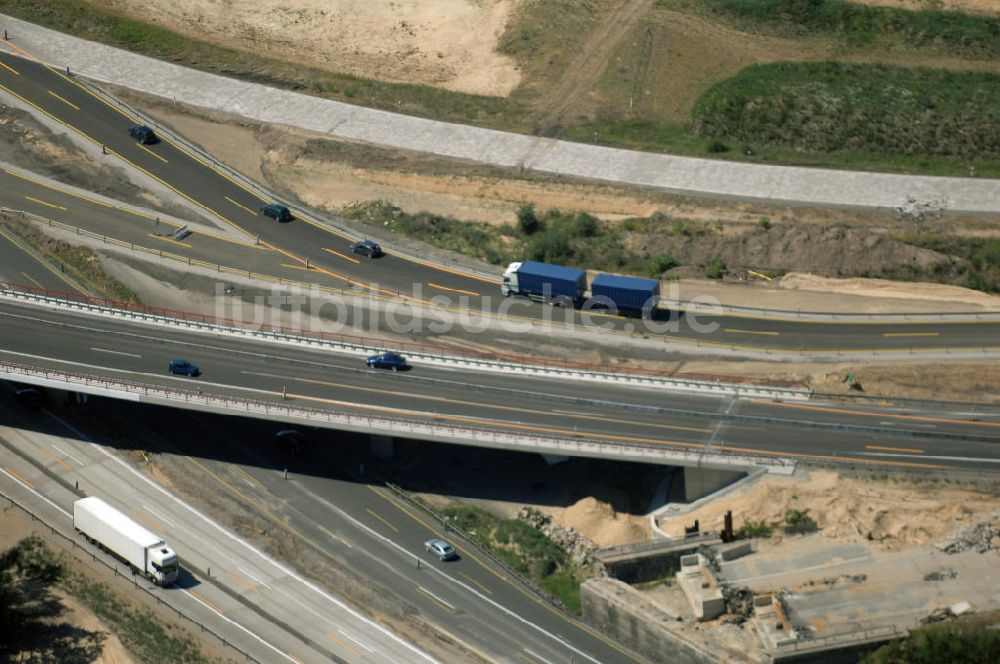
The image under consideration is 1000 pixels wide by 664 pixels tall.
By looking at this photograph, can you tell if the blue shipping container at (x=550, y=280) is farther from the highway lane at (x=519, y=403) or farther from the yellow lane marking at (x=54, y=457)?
the yellow lane marking at (x=54, y=457)

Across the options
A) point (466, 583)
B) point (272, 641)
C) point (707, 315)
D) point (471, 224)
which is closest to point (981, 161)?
point (707, 315)

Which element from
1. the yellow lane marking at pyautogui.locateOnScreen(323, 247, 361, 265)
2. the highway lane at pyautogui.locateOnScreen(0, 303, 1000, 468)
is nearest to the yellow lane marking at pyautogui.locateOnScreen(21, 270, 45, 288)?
the highway lane at pyautogui.locateOnScreen(0, 303, 1000, 468)

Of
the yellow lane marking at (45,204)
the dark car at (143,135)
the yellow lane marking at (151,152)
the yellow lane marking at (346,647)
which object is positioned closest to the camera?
the yellow lane marking at (346,647)

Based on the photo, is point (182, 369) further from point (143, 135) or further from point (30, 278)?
point (143, 135)

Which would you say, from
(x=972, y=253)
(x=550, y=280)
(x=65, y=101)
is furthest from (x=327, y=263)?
(x=972, y=253)

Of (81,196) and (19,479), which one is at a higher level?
(81,196)

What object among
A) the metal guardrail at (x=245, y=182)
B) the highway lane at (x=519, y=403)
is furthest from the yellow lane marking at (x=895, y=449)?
the metal guardrail at (x=245, y=182)

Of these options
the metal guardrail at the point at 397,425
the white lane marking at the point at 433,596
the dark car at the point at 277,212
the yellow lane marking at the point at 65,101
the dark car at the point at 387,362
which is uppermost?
the yellow lane marking at the point at 65,101
